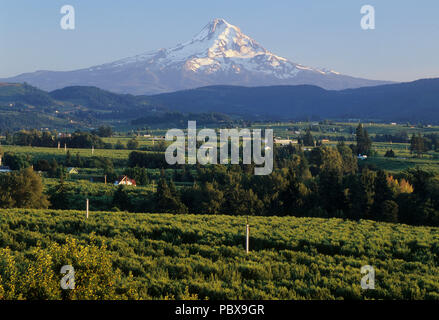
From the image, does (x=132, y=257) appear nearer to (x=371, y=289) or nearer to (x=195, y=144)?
(x=371, y=289)

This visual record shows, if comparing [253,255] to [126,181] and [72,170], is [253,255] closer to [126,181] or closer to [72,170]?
[126,181]

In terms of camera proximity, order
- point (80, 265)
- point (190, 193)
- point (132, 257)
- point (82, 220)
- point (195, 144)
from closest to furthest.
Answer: point (80, 265)
point (132, 257)
point (82, 220)
point (190, 193)
point (195, 144)

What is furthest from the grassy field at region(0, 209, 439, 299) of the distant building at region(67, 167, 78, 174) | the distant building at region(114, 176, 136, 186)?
the distant building at region(67, 167, 78, 174)

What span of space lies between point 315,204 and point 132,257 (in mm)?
30336

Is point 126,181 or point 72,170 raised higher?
point 72,170

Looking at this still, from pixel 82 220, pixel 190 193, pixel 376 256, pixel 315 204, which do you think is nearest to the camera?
pixel 376 256

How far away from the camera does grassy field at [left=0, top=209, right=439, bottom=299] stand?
14.5 metres

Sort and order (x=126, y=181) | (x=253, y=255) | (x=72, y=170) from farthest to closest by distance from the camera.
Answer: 1. (x=72, y=170)
2. (x=126, y=181)
3. (x=253, y=255)

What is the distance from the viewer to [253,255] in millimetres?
18828

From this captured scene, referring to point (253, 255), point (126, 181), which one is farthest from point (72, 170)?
point (253, 255)

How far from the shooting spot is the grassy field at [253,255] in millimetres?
14461

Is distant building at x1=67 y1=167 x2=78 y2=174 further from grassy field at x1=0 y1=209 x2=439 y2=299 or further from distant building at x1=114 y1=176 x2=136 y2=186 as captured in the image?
grassy field at x1=0 y1=209 x2=439 y2=299
